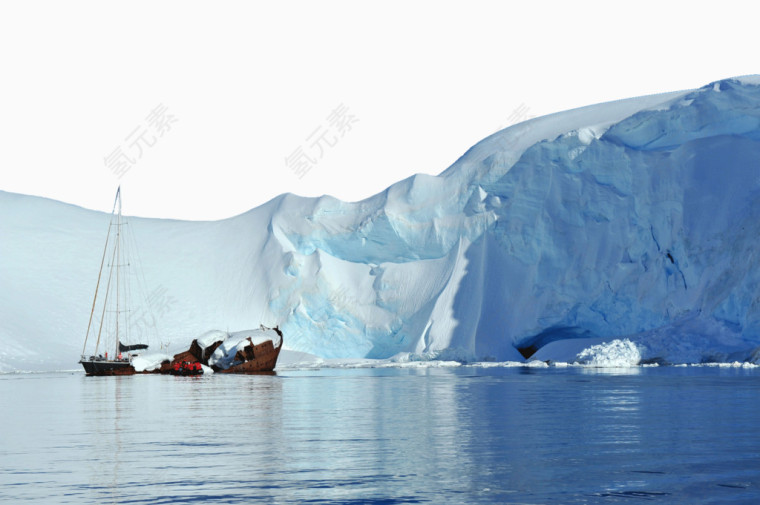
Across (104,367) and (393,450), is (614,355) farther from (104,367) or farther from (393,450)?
(393,450)

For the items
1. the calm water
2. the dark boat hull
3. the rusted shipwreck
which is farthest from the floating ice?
the dark boat hull

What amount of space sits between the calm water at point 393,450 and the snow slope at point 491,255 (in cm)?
2471

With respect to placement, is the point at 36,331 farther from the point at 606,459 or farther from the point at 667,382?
the point at 606,459

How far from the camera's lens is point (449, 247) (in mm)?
53938

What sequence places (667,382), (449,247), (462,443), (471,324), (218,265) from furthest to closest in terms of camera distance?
(218,265), (449,247), (471,324), (667,382), (462,443)

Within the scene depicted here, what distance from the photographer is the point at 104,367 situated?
40.8 m

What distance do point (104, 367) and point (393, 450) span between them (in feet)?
109

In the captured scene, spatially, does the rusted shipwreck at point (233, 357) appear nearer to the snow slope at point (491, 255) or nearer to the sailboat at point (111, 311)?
the sailboat at point (111, 311)

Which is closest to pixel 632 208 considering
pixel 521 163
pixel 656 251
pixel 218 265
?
pixel 656 251

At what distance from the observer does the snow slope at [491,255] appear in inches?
1699

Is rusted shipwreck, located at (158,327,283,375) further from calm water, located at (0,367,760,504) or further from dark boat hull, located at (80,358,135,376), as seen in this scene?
calm water, located at (0,367,760,504)

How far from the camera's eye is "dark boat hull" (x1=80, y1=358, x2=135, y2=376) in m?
40.6

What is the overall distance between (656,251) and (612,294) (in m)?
3.23

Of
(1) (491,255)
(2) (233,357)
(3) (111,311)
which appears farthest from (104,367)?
(1) (491,255)
